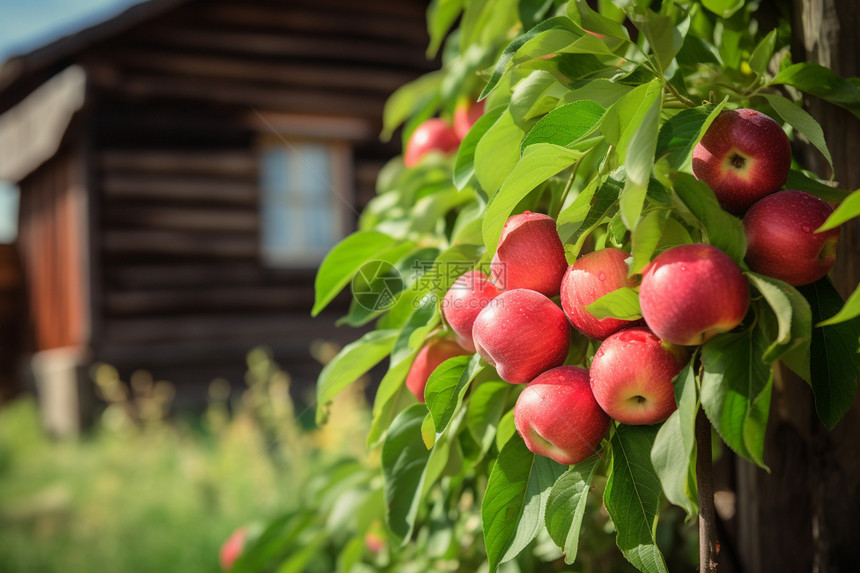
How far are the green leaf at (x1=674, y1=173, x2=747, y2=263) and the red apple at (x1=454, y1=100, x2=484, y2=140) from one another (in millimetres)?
716

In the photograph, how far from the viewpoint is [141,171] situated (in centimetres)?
605

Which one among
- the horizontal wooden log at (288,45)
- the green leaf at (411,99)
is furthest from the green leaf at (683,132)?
the horizontal wooden log at (288,45)

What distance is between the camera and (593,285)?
0.66 metres

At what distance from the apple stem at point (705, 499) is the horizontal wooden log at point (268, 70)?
6370 millimetres

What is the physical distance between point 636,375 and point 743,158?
0.80 feet

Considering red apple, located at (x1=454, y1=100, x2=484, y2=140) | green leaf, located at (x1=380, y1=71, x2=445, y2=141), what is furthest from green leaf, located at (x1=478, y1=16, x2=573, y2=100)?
green leaf, located at (x1=380, y1=71, x2=445, y2=141)

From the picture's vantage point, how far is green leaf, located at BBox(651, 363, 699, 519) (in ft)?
1.86

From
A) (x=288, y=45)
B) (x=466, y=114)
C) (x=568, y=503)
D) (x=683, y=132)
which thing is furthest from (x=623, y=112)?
(x=288, y=45)

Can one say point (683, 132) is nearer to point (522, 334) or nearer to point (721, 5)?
point (522, 334)

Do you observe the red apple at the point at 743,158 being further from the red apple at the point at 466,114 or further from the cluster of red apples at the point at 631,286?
the red apple at the point at 466,114

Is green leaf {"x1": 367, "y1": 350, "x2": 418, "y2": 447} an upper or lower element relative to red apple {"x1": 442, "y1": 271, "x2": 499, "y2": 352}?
lower

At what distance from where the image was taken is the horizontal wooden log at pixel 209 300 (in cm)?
589

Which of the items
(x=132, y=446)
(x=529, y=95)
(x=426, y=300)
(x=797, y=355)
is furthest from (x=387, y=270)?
(x=132, y=446)

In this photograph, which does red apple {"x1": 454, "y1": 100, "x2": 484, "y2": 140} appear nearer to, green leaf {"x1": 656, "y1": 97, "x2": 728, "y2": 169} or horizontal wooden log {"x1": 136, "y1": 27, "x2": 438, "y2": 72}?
green leaf {"x1": 656, "y1": 97, "x2": 728, "y2": 169}
